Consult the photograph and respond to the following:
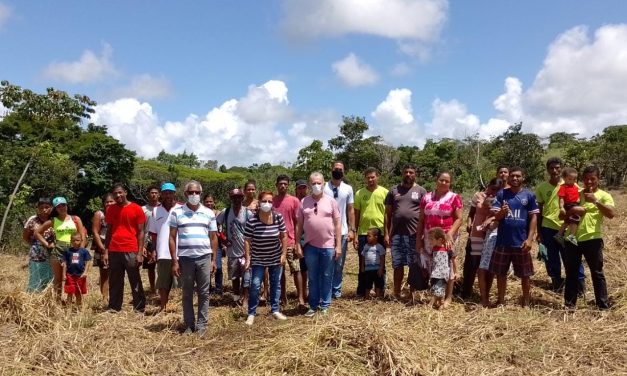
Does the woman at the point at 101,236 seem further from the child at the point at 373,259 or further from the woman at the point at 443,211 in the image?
the woman at the point at 443,211

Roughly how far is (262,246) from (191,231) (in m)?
0.80

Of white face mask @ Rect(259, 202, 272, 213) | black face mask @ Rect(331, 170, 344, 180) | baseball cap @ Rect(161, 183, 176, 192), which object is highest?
black face mask @ Rect(331, 170, 344, 180)

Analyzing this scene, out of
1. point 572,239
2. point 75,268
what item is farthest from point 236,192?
point 572,239

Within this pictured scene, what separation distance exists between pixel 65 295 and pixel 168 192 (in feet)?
6.04

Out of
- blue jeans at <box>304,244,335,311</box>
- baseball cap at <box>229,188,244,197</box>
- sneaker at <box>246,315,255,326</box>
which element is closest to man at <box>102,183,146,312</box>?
baseball cap at <box>229,188,244,197</box>

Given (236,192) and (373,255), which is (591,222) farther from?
(236,192)

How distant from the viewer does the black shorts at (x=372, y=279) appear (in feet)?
20.8

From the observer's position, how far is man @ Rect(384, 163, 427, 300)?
6.01 meters

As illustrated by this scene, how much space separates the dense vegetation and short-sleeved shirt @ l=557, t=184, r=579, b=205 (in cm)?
1694

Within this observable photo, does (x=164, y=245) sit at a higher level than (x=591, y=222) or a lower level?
lower

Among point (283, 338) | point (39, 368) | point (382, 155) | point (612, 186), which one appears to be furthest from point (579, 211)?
point (382, 155)

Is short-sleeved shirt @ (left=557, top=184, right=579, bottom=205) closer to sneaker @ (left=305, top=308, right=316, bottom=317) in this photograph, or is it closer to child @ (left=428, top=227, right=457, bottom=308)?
child @ (left=428, top=227, right=457, bottom=308)

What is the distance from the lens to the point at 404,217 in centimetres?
600

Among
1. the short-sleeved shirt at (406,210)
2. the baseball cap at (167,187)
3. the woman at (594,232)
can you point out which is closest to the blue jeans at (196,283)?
the baseball cap at (167,187)
